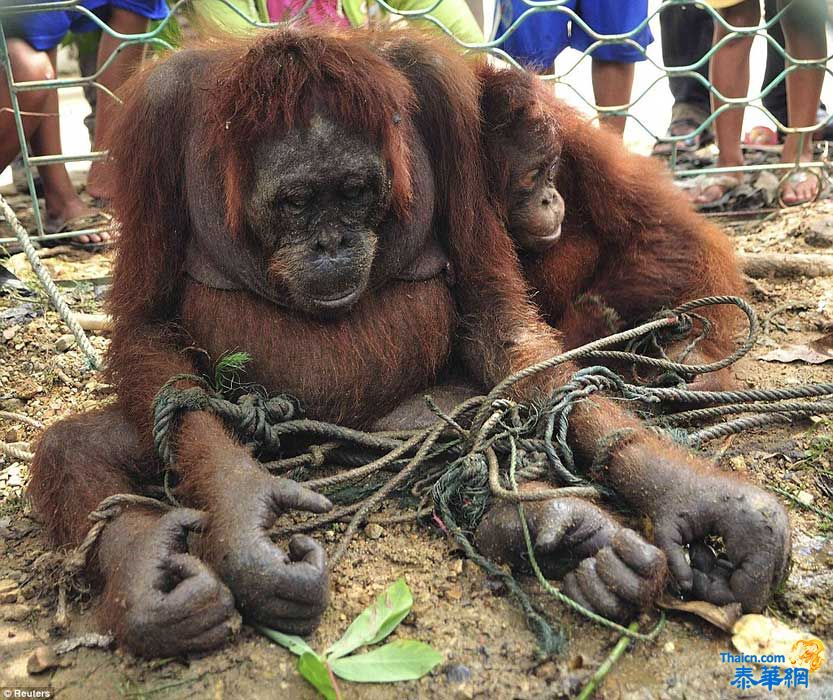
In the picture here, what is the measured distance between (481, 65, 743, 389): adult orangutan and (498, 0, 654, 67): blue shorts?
2215 millimetres

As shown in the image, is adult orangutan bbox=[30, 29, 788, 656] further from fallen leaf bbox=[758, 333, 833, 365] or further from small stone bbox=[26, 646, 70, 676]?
fallen leaf bbox=[758, 333, 833, 365]

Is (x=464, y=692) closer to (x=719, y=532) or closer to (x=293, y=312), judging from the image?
(x=719, y=532)

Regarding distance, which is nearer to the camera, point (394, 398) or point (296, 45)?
point (296, 45)

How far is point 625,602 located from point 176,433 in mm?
1405

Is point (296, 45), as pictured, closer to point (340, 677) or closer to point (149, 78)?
point (149, 78)

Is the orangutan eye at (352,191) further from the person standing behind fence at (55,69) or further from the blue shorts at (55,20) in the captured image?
the blue shorts at (55,20)

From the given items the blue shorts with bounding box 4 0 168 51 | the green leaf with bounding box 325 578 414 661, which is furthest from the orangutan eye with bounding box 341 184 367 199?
the blue shorts with bounding box 4 0 168 51

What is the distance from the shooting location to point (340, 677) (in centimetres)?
218

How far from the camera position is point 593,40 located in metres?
6.09

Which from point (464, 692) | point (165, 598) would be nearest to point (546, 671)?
point (464, 692)

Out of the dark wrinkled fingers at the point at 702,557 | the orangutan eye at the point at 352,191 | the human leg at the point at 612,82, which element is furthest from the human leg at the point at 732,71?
the dark wrinkled fingers at the point at 702,557

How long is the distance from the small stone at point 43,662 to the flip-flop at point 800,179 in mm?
5122

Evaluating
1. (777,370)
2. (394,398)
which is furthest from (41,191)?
(777,370)

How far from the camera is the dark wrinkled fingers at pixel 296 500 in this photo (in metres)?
2.47
